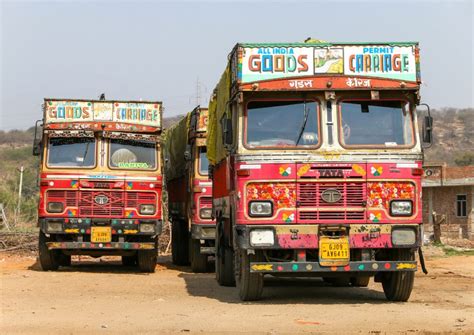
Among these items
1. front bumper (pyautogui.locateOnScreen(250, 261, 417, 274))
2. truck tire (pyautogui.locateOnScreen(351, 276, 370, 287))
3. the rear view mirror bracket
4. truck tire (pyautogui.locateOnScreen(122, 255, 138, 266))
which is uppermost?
the rear view mirror bracket

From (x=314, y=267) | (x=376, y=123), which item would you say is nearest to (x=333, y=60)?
(x=376, y=123)

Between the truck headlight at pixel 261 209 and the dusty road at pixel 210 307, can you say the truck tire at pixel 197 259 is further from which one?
the truck headlight at pixel 261 209

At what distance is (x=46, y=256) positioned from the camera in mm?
17828

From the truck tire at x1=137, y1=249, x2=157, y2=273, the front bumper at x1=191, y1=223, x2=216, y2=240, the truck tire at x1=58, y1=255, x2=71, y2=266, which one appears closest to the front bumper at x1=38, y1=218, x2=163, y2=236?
the truck tire at x1=137, y1=249, x2=157, y2=273

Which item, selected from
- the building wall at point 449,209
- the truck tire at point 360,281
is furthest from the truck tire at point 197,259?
the building wall at point 449,209

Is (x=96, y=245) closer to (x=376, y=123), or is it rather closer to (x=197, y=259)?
(x=197, y=259)

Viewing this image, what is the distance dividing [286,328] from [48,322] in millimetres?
2706

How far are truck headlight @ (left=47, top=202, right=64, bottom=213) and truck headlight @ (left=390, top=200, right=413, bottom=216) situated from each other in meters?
8.12

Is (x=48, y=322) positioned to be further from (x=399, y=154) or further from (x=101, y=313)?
(x=399, y=154)

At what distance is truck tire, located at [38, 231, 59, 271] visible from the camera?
57.8ft

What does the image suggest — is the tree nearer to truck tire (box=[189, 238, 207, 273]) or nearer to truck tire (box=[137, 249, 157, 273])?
truck tire (box=[189, 238, 207, 273])

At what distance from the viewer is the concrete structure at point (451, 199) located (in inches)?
1592

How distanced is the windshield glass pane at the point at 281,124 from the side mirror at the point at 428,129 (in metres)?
1.41

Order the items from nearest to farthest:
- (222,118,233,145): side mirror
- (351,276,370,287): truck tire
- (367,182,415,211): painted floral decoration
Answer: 1. (367,182,415,211): painted floral decoration
2. (222,118,233,145): side mirror
3. (351,276,370,287): truck tire
